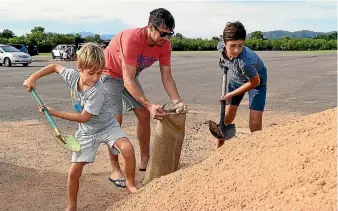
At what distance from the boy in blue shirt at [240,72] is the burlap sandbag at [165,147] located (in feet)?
2.47

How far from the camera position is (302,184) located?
2689 millimetres

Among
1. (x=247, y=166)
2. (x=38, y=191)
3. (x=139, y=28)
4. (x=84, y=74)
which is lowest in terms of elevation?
(x=38, y=191)

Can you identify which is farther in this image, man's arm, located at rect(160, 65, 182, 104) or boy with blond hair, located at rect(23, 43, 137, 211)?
man's arm, located at rect(160, 65, 182, 104)

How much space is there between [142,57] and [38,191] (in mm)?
1413

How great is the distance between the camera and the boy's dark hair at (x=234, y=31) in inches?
182

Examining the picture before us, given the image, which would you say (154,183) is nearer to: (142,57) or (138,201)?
(138,201)

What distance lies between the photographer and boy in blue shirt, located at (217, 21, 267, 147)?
4711mm

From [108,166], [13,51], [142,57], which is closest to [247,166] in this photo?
[142,57]

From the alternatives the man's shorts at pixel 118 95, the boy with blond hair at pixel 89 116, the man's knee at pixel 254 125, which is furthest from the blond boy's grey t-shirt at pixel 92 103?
the man's knee at pixel 254 125

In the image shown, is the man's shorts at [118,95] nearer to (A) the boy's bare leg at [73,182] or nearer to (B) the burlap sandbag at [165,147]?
(B) the burlap sandbag at [165,147]

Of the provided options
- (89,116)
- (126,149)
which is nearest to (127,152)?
(126,149)

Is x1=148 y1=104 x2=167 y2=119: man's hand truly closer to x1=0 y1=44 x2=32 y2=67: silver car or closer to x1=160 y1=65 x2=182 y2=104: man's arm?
x1=160 y1=65 x2=182 y2=104: man's arm

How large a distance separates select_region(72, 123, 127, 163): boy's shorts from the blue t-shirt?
4.66 ft

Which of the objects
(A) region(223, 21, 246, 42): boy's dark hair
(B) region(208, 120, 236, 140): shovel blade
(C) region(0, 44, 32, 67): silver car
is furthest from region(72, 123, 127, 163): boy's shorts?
(C) region(0, 44, 32, 67): silver car
